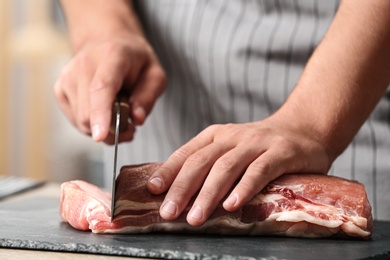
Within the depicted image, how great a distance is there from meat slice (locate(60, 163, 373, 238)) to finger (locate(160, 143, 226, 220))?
0.03 m

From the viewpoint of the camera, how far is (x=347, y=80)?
1.62 m

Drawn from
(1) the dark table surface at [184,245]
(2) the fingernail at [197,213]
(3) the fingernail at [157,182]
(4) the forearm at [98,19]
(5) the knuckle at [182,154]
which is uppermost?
(4) the forearm at [98,19]

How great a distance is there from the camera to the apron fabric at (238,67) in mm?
2059

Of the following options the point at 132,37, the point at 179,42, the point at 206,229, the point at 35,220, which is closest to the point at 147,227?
the point at 206,229

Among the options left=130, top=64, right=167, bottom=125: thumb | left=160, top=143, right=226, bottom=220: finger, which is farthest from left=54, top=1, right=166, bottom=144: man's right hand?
left=160, top=143, right=226, bottom=220: finger

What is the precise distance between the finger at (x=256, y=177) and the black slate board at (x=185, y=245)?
62mm

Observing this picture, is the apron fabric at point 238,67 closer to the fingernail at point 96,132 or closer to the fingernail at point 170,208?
the fingernail at point 96,132

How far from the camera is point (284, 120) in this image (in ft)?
5.23

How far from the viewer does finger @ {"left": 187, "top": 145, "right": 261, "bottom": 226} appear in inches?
55.9

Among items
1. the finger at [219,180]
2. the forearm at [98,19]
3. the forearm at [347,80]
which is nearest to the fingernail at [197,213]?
the finger at [219,180]

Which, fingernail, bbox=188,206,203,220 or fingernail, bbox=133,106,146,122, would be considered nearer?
fingernail, bbox=188,206,203,220

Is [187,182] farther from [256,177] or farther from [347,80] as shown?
[347,80]

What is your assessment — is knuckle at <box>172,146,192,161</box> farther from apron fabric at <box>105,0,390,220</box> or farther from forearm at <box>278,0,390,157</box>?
apron fabric at <box>105,0,390,220</box>

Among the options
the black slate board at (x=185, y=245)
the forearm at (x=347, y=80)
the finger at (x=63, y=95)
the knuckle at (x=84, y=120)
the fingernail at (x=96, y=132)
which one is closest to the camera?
the black slate board at (x=185, y=245)
